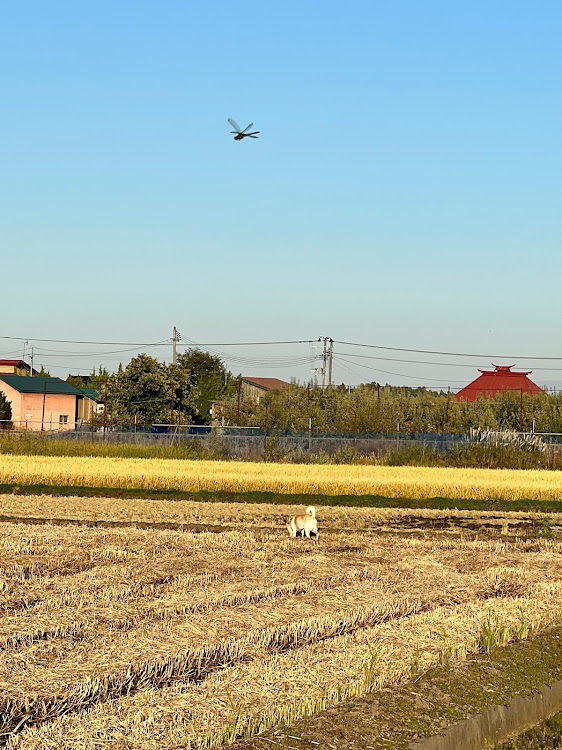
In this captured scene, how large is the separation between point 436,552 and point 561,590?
373 cm

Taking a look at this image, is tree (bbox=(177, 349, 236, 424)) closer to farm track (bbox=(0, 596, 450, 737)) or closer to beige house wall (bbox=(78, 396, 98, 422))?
beige house wall (bbox=(78, 396, 98, 422))

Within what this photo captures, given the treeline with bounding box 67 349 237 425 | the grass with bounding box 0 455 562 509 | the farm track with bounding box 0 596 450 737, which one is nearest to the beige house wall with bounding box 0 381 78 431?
the treeline with bounding box 67 349 237 425

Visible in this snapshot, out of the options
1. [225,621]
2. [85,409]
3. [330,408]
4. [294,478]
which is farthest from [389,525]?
[85,409]

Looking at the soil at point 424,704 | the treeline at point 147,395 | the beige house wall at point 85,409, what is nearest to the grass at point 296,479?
the soil at point 424,704

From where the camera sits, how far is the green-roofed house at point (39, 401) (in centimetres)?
7538

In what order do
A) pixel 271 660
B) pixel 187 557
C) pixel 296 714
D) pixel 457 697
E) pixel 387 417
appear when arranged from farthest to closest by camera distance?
pixel 387 417
pixel 187 557
pixel 271 660
pixel 457 697
pixel 296 714

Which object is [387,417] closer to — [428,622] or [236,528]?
[236,528]

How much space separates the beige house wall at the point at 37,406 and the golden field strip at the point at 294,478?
141 feet

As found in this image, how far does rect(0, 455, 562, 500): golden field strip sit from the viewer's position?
27328 mm

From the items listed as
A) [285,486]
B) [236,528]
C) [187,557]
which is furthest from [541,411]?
[187,557]

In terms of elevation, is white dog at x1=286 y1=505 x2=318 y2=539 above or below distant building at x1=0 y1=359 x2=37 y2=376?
below

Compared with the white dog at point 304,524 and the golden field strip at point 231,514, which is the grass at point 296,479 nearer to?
the golden field strip at point 231,514

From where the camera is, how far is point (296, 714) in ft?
21.2

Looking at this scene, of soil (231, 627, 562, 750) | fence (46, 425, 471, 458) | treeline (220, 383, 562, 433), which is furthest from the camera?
treeline (220, 383, 562, 433)
